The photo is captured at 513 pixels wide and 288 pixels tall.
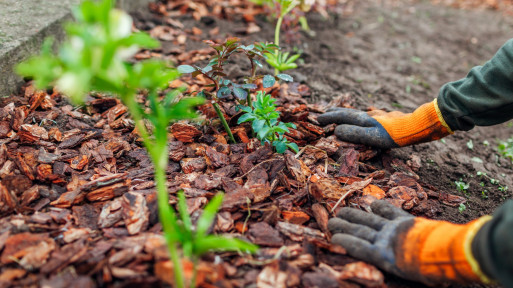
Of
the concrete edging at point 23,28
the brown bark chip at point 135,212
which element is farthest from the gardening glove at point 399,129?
the concrete edging at point 23,28

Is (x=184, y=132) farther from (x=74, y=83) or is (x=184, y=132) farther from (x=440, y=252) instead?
(x=440, y=252)

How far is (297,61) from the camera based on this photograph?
10.5ft

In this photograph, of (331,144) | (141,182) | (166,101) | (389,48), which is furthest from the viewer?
(389,48)

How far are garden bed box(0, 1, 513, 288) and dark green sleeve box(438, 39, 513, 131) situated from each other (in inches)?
14.2

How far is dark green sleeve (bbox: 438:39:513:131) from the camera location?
6.50 feet

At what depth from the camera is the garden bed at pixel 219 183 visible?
4.57 ft

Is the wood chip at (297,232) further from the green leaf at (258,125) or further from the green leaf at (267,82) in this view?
the green leaf at (267,82)

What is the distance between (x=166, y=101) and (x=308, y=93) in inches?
66.0

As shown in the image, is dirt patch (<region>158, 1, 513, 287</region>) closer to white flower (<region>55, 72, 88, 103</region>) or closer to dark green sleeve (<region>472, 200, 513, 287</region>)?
dark green sleeve (<region>472, 200, 513, 287</region>)

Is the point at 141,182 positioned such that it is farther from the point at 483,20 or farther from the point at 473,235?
the point at 483,20

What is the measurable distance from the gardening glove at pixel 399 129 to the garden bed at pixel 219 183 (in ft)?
0.25

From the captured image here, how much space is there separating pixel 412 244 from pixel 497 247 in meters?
0.29

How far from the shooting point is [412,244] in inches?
57.0

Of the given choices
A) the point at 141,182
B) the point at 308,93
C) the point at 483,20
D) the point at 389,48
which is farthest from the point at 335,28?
the point at 141,182
